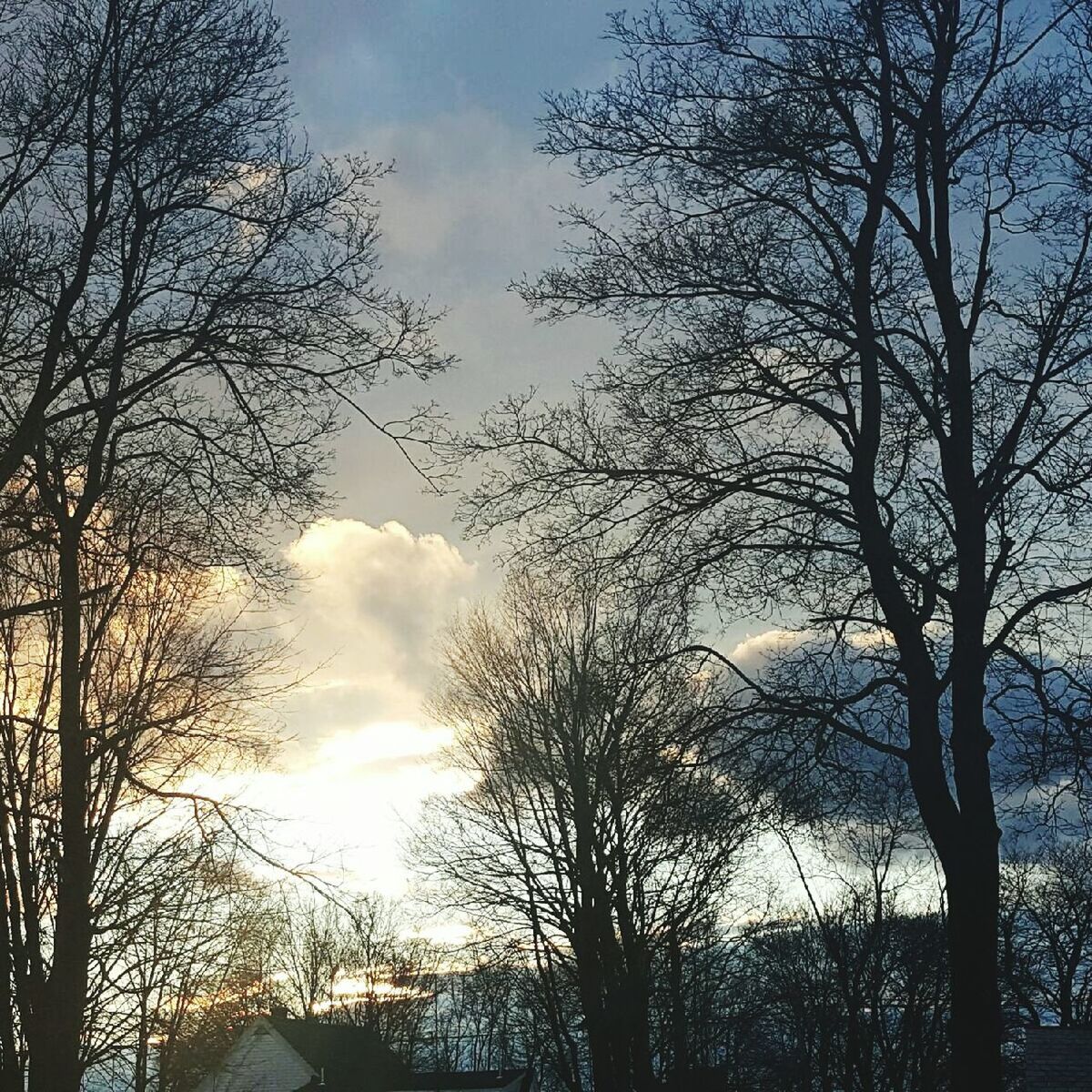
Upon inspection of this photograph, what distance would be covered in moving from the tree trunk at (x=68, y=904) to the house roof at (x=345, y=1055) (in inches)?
1745

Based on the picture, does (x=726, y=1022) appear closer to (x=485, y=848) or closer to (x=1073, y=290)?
(x=485, y=848)

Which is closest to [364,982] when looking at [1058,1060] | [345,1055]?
[345,1055]

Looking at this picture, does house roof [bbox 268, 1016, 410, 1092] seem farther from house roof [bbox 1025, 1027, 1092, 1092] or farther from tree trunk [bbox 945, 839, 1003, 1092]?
tree trunk [bbox 945, 839, 1003, 1092]

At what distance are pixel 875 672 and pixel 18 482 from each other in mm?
6518

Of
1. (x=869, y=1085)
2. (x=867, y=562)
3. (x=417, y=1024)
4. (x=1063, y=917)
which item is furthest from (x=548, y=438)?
(x=417, y=1024)

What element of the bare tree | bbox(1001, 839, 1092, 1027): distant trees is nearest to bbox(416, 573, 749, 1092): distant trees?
the bare tree

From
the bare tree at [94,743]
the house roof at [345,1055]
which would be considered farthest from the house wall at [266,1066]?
the bare tree at [94,743]

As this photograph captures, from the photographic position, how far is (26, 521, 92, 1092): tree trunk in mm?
9258

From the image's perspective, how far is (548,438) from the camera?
9555 mm

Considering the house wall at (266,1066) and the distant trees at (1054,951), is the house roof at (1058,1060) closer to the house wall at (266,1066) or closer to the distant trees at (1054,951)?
the distant trees at (1054,951)

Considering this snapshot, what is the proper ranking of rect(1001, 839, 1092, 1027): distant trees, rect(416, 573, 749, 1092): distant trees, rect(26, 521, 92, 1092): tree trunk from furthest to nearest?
rect(1001, 839, 1092, 1027): distant trees
rect(416, 573, 749, 1092): distant trees
rect(26, 521, 92, 1092): tree trunk

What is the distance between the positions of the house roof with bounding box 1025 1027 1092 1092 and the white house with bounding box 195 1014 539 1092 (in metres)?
24.8

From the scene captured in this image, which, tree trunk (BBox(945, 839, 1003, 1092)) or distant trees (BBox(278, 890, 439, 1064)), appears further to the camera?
distant trees (BBox(278, 890, 439, 1064))

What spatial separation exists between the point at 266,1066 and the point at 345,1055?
341 centimetres
